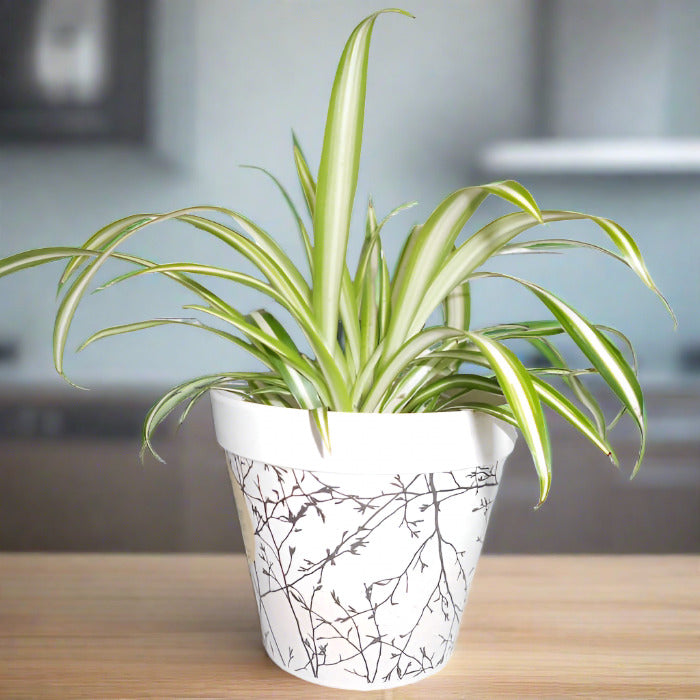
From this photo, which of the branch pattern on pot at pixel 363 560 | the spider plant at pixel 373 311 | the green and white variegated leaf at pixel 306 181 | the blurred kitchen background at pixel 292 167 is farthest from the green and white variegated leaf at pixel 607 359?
the blurred kitchen background at pixel 292 167

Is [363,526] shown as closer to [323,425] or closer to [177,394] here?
[323,425]

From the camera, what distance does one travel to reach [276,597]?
1.77 ft

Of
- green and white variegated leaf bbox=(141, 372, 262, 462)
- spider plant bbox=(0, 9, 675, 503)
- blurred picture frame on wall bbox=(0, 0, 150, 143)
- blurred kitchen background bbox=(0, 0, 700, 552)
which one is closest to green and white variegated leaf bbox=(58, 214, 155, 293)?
spider plant bbox=(0, 9, 675, 503)

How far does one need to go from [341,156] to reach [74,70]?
74.1 inches

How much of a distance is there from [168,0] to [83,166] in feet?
1.68

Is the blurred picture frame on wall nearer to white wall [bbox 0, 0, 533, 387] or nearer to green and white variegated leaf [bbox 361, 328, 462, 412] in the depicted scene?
white wall [bbox 0, 0, 533, 387]

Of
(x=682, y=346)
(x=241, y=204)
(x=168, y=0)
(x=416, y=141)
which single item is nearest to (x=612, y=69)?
(x=416, y=141)

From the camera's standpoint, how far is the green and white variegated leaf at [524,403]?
1.47 feet

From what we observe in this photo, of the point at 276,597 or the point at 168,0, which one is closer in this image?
the point at 276,597

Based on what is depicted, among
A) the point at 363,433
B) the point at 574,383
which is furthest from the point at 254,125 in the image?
the point at 363,433

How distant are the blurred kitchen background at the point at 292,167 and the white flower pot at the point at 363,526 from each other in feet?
4.99

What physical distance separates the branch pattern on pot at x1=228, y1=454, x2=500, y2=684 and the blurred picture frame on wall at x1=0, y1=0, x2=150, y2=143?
5.81ft

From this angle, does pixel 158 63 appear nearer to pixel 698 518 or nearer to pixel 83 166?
pixel 83 166

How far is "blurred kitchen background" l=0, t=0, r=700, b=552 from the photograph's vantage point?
203 cm
